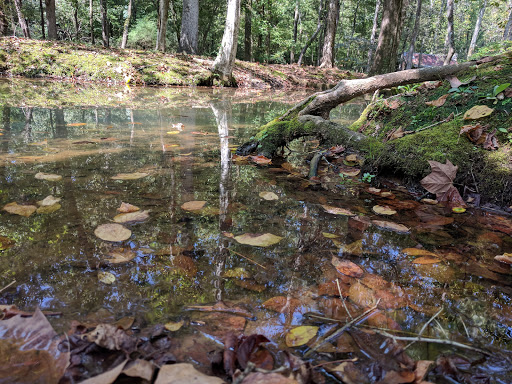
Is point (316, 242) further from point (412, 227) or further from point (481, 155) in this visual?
point (481, 155)

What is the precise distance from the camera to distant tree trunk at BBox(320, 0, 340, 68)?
1752 centimetres

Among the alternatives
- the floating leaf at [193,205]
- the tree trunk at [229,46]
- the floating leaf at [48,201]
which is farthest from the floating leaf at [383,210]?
the tree trunk at [229,46]

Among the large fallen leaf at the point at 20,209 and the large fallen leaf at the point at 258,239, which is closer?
the large fallen leaf at the point at 258,239

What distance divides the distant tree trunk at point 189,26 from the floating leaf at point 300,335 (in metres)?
16.1

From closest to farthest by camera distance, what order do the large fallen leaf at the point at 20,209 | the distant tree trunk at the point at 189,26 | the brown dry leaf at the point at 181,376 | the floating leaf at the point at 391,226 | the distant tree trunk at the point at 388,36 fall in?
the brown dry leaf at the point at 181,376, the large fallen leaf at the point at 20,209, the floating leaf at the point at 391,226, the distant tree trunk at the point at 388,36, the distant tree trunk at the point at 189,26

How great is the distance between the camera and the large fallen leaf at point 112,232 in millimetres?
1497

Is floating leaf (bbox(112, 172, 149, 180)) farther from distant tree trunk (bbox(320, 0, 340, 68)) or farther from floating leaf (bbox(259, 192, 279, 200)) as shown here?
distant tree trunk (bbox(320, 0, 340, 68))

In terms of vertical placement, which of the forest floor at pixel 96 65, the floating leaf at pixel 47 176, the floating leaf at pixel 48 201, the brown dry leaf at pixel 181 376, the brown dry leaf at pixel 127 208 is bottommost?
the brown dry leaf at pixel 181 376

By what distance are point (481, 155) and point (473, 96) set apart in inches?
35.7

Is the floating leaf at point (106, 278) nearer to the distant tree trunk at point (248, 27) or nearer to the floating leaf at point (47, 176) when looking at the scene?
the floating leaf at point (47, 176)

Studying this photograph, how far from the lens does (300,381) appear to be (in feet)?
2.49

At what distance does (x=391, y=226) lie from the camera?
1.81m

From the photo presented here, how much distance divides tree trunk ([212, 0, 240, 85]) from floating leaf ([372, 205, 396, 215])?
35.5 ft

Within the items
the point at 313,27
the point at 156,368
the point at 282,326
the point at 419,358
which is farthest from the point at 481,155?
the point at 313,27
